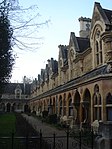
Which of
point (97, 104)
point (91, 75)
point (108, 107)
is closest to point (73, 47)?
point (91, 75)

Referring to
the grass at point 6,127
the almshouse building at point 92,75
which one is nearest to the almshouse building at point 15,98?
A: the grass at point 6,127

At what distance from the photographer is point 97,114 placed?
21.0 metres

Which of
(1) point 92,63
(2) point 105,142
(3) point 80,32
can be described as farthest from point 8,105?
(2) point 105,142

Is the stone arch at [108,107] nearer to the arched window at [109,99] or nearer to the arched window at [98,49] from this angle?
the arched window at [109,99]

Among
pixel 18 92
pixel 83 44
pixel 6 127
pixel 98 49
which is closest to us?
pixel 98 49

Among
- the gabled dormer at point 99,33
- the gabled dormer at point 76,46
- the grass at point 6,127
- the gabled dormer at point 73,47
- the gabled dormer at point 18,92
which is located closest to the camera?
the gabled dormer at point 99,33

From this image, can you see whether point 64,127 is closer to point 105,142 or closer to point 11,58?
point 11,58

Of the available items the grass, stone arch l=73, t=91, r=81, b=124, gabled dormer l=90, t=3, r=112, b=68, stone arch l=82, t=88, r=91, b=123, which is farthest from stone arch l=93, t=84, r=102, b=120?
the grass

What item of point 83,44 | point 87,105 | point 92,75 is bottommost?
point 87,105

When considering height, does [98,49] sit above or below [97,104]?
above

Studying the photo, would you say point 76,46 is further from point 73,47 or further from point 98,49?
point 98,49

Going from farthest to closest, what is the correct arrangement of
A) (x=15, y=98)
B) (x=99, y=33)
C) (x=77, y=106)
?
(x=15, y=98), (x=77, y=106), (x=99, y=33)

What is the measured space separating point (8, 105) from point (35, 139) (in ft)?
278

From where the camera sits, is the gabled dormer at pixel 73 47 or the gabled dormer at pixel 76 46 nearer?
the gabled dormer at pixel 76 46
